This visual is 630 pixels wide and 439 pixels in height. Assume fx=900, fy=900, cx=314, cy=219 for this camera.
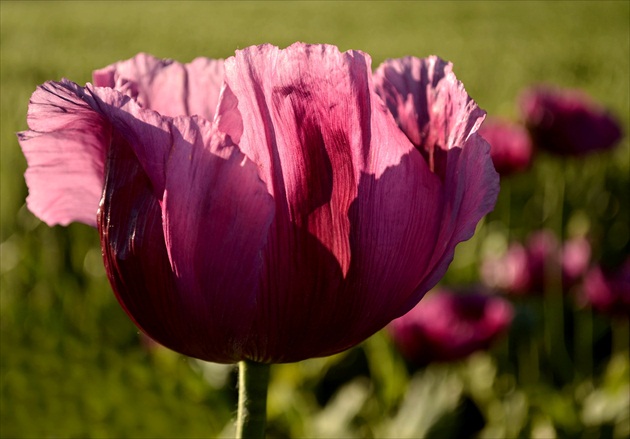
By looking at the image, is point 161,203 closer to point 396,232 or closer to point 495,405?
point 396,232

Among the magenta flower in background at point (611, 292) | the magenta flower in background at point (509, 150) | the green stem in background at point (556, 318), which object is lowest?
the green stem in background at point (556, 318)

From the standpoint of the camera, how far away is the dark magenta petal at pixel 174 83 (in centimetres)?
42

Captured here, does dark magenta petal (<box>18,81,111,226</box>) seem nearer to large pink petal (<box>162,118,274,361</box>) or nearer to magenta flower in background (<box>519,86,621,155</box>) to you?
large pink petal (<box>162,118,274,361</box>)

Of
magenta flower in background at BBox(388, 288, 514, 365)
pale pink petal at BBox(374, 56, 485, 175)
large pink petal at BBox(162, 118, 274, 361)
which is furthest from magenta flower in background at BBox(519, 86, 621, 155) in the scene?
large pink petal at BBox(162, 118, 274, 361)

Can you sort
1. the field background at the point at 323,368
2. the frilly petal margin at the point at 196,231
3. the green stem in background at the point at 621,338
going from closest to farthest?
the frilly petal margin at the point at 196,231, the field background at the point at 323,368, the green stem in background at the point at 621,338

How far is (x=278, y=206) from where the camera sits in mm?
332

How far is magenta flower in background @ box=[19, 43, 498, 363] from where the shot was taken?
32 centimetres

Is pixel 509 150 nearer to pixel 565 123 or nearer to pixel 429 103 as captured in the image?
pixel 565 123

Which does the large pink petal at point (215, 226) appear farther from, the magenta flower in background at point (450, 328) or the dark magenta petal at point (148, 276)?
the magenta flower in background at point (450, 328)

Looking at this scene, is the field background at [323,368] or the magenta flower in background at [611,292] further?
the magenta flower in background at [611,292]

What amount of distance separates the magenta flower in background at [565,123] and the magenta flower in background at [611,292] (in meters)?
0.17

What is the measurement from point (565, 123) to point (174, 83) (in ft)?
2.84

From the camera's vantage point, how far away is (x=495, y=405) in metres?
1.09

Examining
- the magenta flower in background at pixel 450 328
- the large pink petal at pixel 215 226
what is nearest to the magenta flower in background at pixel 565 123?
the magenta flower in background at pixel 450 328
